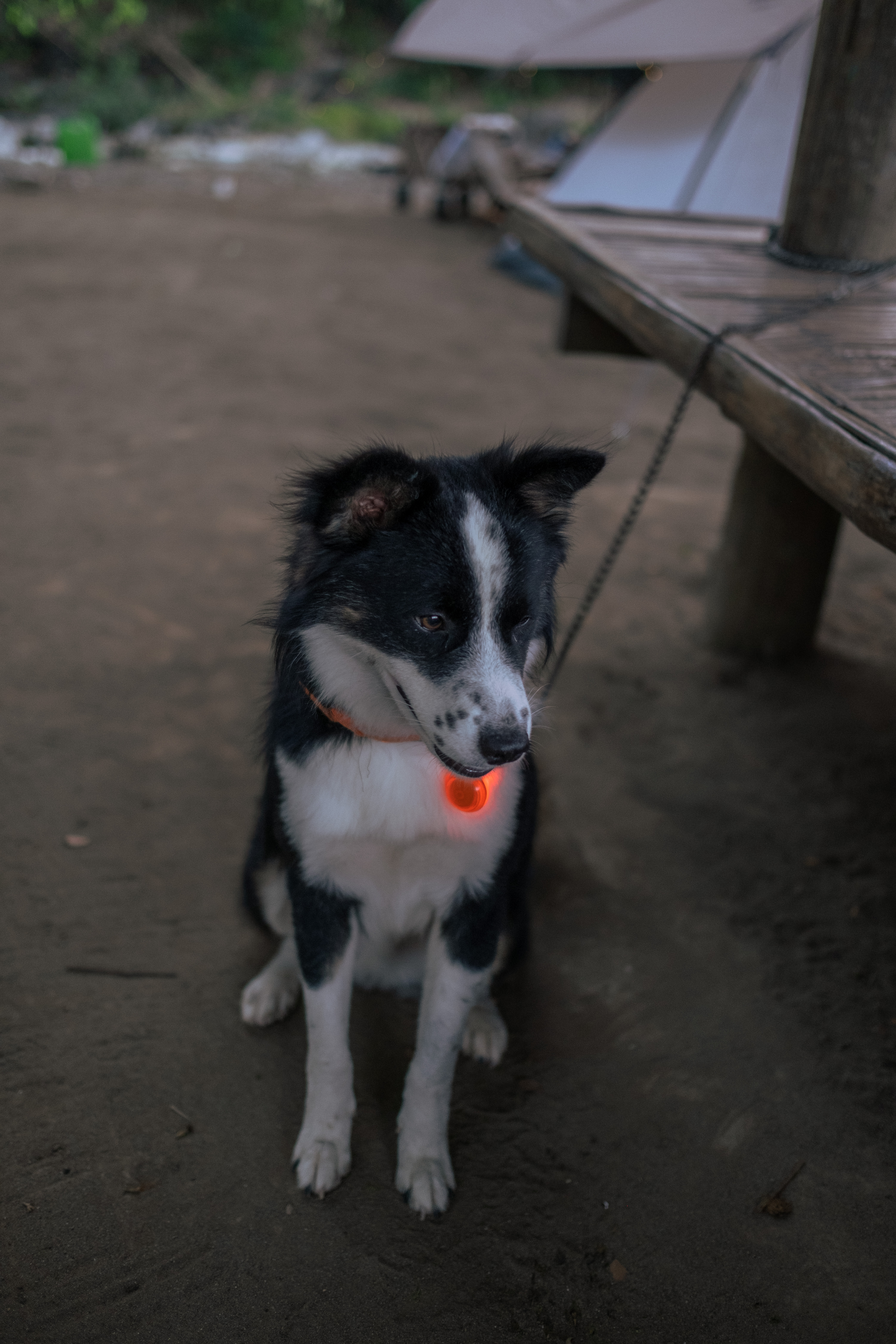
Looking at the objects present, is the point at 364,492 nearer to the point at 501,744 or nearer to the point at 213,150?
the point at 501,744

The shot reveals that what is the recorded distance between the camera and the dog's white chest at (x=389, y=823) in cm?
181

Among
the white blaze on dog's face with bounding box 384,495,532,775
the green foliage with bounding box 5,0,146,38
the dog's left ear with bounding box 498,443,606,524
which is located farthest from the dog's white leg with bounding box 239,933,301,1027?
the green foliage with bounding box 5,0,146,38

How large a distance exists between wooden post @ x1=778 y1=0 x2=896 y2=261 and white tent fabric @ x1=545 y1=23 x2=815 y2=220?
2879mm

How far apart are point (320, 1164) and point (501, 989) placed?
69 centimetres

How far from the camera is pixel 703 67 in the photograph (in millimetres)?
6816

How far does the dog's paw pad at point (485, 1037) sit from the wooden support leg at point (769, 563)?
82.9 inches

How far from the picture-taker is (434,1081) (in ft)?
6.43

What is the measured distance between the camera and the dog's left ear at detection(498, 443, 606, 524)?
1686 millimetres

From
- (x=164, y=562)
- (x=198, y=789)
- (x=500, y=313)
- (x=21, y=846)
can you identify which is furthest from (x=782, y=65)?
(x=21, y=846)

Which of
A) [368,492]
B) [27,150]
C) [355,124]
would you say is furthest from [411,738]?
[355,124]

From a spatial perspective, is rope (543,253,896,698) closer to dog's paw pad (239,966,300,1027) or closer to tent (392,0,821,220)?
dog's paw pad (239,966,300,1027)

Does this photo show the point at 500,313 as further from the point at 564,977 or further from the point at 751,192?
the point at 564,977

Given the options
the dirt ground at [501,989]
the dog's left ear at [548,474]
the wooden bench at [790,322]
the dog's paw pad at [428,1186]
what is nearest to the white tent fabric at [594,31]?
the wooden bench at [790,322]

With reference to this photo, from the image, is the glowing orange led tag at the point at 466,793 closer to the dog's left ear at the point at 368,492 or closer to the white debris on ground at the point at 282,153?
the dog's left ear at the point at 368,492
